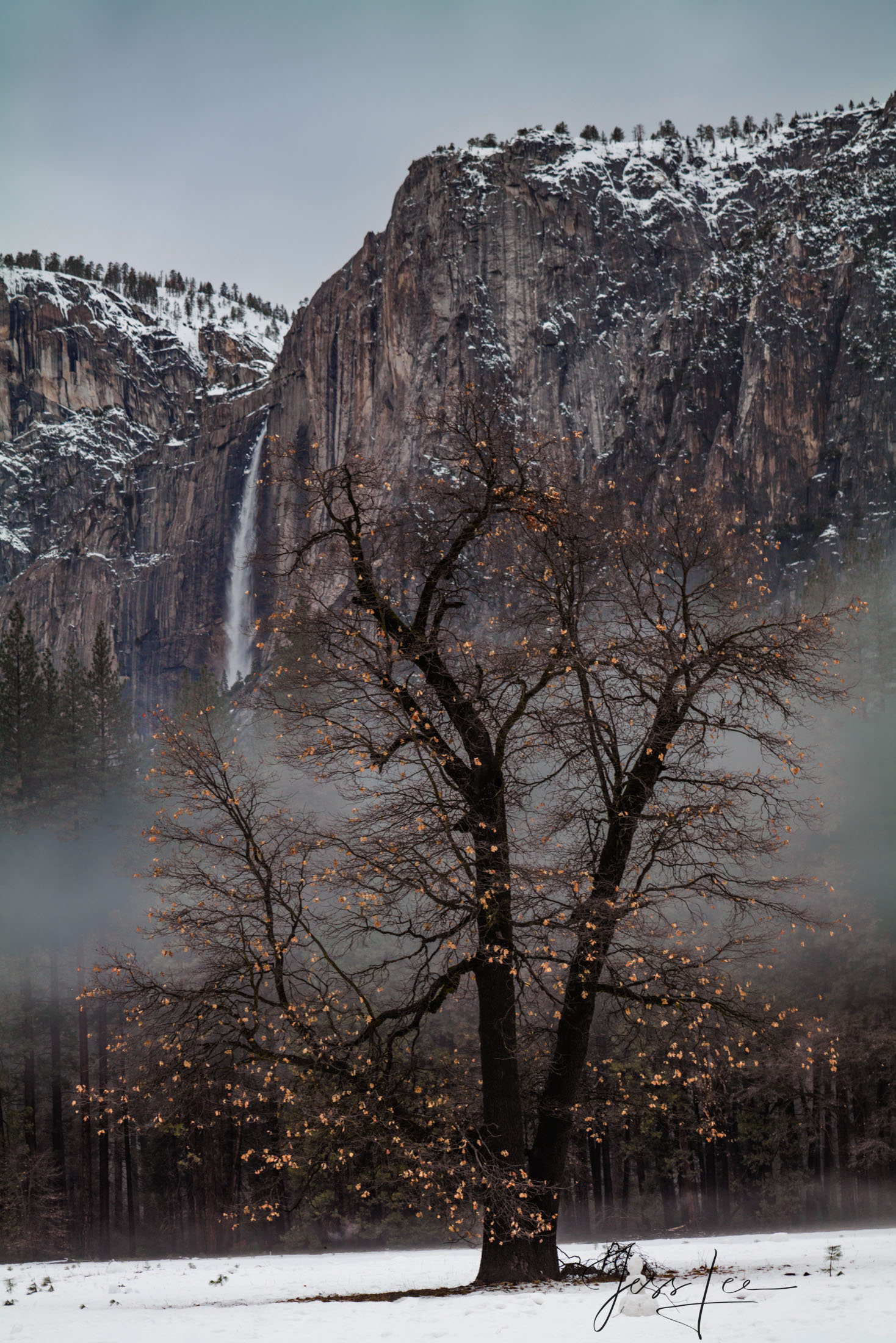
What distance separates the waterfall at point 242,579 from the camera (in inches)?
5354

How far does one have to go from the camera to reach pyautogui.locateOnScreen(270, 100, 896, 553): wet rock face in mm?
110250

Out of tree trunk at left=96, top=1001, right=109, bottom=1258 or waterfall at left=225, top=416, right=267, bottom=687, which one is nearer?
tree trunk at left=96, top=1001, right=109, bottom=1258

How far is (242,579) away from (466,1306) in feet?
434

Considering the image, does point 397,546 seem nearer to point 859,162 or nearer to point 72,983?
point 72,983

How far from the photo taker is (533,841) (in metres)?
12.4

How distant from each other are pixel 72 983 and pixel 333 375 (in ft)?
356

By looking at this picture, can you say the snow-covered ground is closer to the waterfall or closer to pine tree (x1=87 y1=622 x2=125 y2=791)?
pine tree (x1=87 y1=622 x2=125 y2=791)

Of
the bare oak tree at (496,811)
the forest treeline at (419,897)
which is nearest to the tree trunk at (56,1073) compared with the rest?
the forest treeline at (419,897)

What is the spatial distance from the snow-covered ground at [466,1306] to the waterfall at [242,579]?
11782 cm

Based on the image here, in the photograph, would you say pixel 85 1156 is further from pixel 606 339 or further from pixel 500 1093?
pixel 606 339

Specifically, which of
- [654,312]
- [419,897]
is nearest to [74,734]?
[419,897]

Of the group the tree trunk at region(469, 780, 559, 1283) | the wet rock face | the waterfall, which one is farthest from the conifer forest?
the waterfall

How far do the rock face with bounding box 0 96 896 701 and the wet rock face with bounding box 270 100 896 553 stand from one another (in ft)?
0.95

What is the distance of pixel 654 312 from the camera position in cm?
12950
